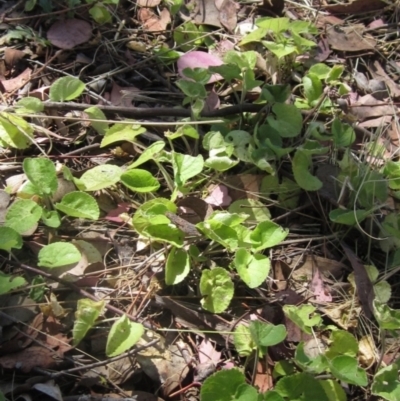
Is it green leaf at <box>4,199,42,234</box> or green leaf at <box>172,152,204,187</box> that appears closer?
green leaf at <box>4,199,42,234</box>

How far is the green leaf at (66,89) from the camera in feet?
5.43

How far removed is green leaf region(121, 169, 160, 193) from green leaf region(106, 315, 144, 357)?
365mm

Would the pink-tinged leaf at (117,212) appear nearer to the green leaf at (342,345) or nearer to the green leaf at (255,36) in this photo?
the green leaf at (342,345)

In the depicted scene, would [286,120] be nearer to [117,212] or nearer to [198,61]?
[198,61]

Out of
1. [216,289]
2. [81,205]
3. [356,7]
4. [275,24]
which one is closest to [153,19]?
[275,24]

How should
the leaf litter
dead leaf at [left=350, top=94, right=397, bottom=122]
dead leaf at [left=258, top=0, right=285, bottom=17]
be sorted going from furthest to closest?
dead leaf at [left=258, top=0, right=285, bottom=17]
dead leaf at [left=350, top=94, right=397, bottom=122]
the leaf litter

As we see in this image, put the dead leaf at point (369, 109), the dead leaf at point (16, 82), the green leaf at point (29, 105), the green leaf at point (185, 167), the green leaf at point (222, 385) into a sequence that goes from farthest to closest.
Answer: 1. the dead leaf at point (369, 109)
2. the dead leaf at point (16, 82)
3. the green leaf at point (29, 105)
4. the green leaf at point (185, 167)
5. the green leaf at point (222, 385)

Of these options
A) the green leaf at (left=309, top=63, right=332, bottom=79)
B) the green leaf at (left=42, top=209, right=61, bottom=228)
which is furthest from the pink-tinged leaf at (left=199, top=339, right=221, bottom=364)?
the green leaf at (left=309, top=63, right=332, bottom=79)

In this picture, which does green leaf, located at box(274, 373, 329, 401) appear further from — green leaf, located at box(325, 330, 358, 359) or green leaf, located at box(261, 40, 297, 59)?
green leaf, located at box(261, 40, 297, 59)

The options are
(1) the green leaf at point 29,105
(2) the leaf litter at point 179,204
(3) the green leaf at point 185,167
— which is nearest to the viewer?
(2) the leaf litter at point 179,204

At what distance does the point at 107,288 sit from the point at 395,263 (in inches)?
27.0

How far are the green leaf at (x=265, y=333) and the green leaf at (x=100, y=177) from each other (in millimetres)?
504

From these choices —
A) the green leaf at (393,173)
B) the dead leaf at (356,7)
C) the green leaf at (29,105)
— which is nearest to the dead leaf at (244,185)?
the green leaf at (393,173)

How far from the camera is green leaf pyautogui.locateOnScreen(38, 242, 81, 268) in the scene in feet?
4.31
